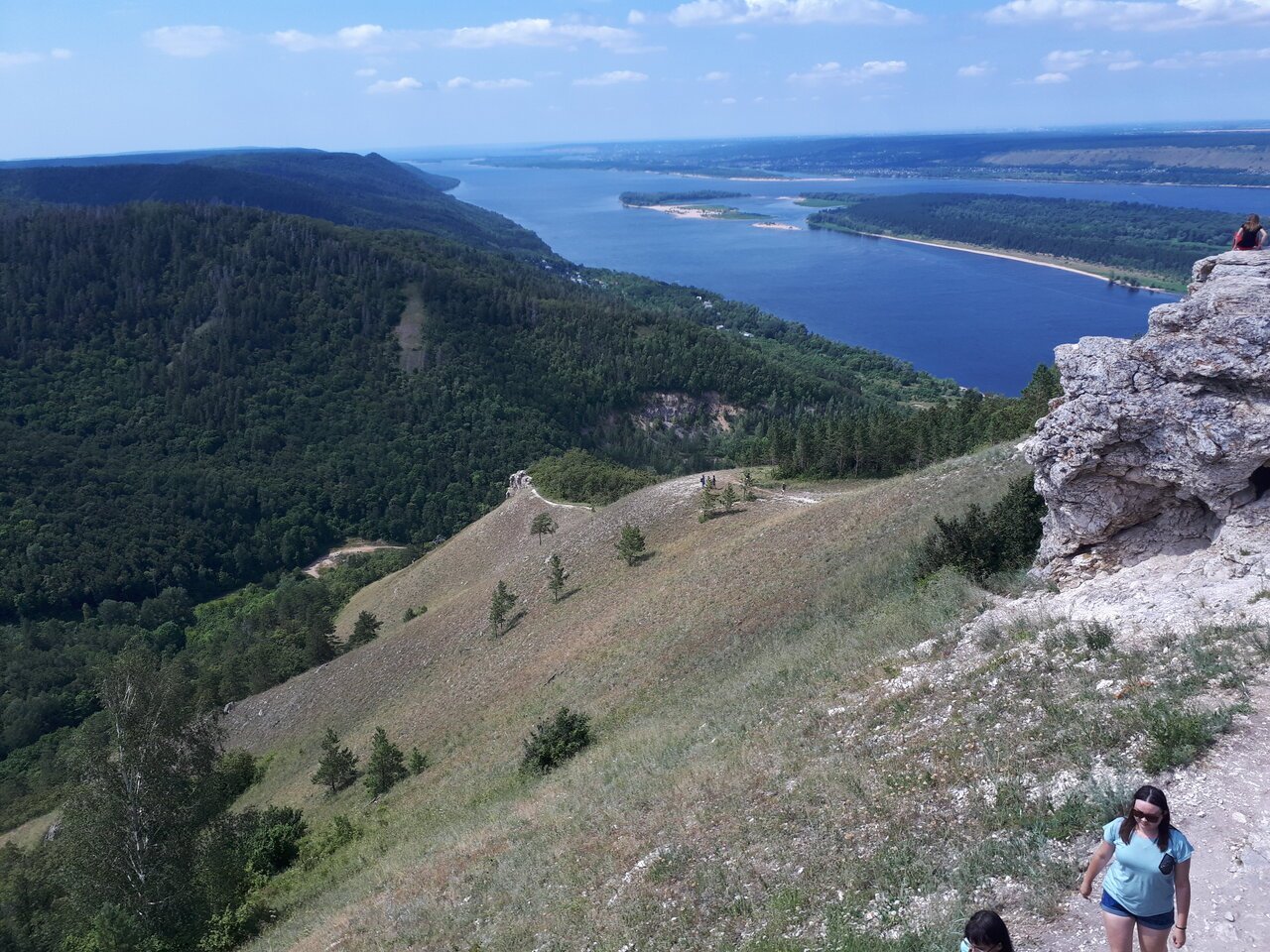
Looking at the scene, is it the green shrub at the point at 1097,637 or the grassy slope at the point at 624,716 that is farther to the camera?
the green shrub at the point at 1097,637

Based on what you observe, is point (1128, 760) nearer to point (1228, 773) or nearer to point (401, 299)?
point (1228, 773)

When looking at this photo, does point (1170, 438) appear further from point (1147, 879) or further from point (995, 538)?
point (1147, 879)

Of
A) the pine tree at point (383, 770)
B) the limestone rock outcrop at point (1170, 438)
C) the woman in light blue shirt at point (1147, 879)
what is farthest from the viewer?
the pine tree at point (383, 770)

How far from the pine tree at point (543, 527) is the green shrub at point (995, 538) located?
35991 millimetres

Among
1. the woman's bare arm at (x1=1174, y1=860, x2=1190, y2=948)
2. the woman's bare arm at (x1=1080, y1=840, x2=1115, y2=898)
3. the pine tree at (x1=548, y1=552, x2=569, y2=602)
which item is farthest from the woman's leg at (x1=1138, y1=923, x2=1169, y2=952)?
the pine tree at (x1=548, y1=552, x2=569, y2=602)

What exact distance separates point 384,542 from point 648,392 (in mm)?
58368

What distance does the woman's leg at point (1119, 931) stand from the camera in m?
7.16

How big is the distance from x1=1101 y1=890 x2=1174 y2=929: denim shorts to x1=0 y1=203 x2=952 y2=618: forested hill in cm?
10487

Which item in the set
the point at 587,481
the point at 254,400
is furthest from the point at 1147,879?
the point at 254,400

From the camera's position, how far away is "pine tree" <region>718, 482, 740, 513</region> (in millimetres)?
43344

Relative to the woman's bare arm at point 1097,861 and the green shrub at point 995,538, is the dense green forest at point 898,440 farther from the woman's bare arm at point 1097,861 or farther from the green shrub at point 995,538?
the woman's bare arm at point 1097,861

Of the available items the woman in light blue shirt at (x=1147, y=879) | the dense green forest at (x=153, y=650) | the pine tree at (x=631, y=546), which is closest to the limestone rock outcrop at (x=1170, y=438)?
the woman in light blue shirt at (x=1147, y=879)

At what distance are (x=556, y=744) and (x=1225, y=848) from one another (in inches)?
656

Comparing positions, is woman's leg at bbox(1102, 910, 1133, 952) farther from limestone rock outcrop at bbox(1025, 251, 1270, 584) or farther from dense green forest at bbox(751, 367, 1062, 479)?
dense green forest at bbox(751, 367, 1062, 479)
